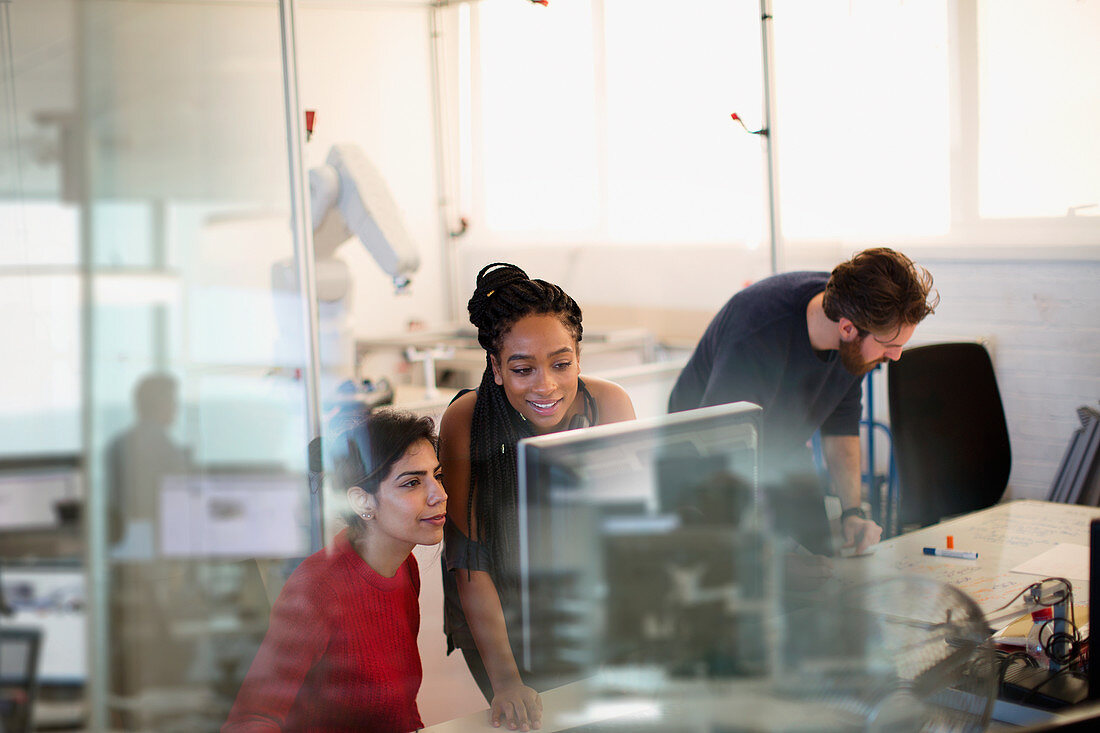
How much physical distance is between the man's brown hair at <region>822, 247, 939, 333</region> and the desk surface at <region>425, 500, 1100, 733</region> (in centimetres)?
43

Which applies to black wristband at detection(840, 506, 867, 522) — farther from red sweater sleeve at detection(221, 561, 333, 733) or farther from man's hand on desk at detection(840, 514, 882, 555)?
red sweater sleeve at detection(221, 561, 333, 733)

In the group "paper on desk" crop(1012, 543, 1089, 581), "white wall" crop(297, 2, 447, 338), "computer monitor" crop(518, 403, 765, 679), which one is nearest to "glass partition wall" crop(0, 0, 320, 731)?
"white wall" crop(297, 2, 447, 338)

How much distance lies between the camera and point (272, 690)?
1.20 metres

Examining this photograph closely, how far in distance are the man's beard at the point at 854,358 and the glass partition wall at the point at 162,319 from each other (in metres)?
2.54

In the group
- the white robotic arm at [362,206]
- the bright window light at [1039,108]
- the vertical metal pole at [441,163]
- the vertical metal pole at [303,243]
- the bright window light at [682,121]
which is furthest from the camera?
the vertical metal pole at [441,163]

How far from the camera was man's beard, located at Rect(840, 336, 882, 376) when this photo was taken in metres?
1.81

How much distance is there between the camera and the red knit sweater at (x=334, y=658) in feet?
3.94

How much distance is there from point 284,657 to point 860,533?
1098 mm

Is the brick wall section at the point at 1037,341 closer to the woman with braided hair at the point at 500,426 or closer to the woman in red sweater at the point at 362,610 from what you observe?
the woman with braided hair at the point at 500,426

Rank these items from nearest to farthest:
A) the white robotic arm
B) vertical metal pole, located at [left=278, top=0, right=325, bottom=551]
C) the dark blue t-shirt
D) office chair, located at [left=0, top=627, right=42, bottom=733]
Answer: the dark blue t-shirt → vertical metal pole, located at [left=278, top=0, right=325, bottom=551] → office chair, located at [left=0, top=627, right=42, bottom=733] → the white robotic arm

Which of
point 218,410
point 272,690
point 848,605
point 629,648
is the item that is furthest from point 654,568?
point 218,410

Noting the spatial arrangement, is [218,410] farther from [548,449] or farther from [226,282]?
[548,449]

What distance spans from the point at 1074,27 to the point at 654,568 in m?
2.69

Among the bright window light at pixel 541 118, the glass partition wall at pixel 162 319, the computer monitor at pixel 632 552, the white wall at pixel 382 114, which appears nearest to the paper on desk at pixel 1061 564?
the computer monitor at pixel 632 552
